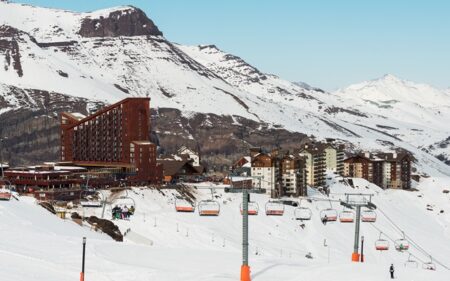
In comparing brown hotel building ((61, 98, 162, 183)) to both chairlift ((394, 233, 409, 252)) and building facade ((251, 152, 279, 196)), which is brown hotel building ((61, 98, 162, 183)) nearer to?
building facade ((251, 152, 279, 196))

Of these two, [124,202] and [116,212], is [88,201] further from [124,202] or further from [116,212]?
[116,212]

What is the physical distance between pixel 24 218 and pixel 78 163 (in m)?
117

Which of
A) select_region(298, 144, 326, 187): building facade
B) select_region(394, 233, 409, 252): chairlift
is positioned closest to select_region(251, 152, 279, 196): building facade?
select_region(298, 144, 326, 187): building facade

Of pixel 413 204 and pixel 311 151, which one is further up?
pixel 311 151

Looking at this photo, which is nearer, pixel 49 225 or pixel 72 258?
pixel 72 258

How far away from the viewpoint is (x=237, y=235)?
105m

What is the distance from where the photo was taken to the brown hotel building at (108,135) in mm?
174125

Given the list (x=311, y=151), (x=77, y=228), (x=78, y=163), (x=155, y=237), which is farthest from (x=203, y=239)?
(x=311, y=151)

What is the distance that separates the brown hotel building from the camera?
174125 mm

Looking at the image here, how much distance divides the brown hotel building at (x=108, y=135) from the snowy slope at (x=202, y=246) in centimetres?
4154

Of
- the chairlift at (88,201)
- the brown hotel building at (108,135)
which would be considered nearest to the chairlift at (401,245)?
the chairlift at (88,201)

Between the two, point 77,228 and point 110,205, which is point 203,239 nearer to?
point 110,205

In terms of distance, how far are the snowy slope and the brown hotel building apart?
41544 millimetres

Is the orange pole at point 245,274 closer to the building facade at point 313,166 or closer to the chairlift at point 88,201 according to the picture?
the chairlift at point 88,201
